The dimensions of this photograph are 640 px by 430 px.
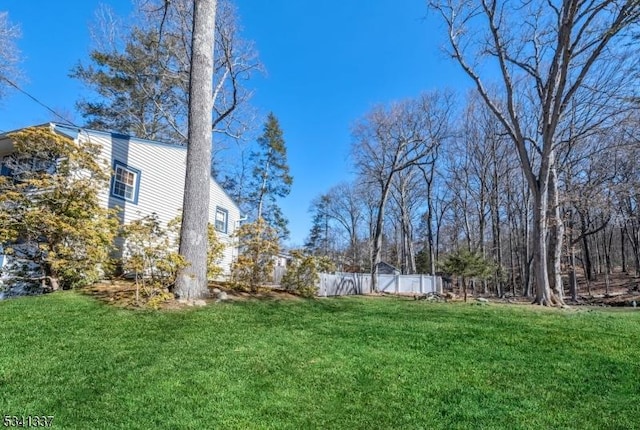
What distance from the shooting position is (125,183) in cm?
1046

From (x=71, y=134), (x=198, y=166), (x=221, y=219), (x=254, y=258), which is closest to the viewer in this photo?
(x=198, y=166)

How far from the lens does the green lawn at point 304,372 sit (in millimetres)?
2627

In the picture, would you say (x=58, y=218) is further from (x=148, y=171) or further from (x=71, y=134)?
(x=148, y=171)

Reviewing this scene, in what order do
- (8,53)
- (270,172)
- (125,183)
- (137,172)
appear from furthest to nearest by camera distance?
(270,172)
(8,53)
(137,172)
(125,183)

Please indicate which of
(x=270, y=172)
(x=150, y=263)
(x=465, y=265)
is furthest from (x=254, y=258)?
(x=270, y=172)

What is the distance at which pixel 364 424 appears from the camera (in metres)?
2.54

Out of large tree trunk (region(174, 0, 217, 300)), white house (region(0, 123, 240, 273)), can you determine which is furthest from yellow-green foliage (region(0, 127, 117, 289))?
large tree trunk (region(174, 0, 217, 300))

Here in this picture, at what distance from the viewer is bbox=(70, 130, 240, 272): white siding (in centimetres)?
981

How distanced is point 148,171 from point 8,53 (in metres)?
5.78

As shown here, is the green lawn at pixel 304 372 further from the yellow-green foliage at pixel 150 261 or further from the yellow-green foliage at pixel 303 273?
the yellow-green foliage at pixel 303 273

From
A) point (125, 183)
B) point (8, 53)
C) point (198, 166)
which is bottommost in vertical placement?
point (198, 166)

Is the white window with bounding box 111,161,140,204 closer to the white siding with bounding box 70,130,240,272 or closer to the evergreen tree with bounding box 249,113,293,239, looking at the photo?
the white siding with bounding box 70,130,240,272

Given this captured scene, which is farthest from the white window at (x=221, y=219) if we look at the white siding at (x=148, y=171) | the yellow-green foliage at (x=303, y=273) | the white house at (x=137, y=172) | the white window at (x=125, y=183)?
the yellow-green foliage at (x=303, y=273)

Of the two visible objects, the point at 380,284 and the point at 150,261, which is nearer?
the point at 150,261
